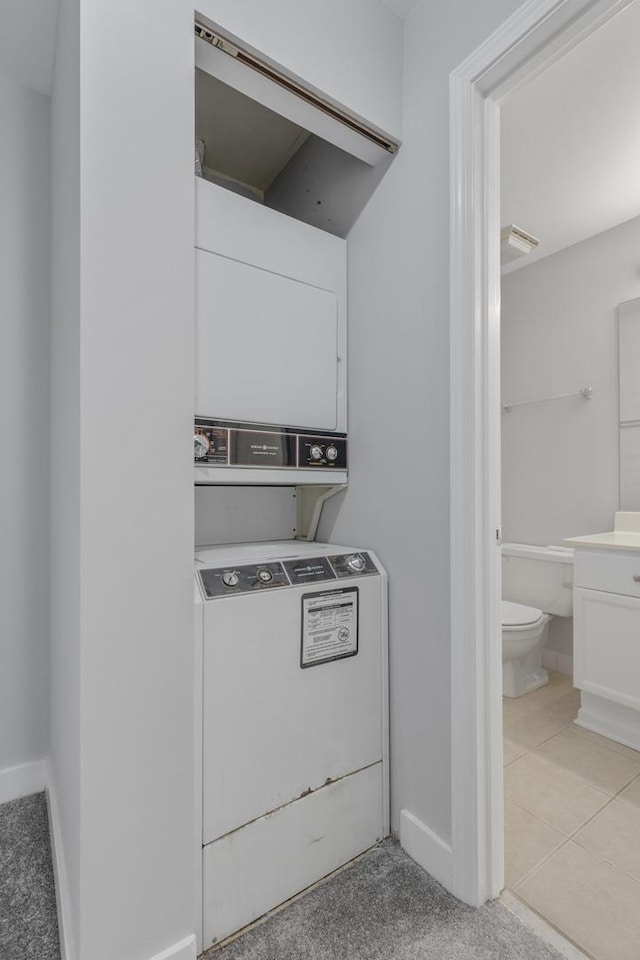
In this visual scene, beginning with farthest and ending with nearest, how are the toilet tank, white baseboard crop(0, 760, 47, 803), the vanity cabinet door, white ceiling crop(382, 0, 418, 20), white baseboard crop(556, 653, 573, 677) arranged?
white baseboard crop(556, 653, 573, 677) < the toilet tank < the vanity cabinet door < white baseboard crop(0, 760, 47, 803) < white ceiling crop(382, 0, 418, 20)

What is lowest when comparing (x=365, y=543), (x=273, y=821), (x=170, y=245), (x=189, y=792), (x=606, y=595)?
(x=273, y=821)

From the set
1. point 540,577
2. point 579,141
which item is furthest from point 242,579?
point 579,141

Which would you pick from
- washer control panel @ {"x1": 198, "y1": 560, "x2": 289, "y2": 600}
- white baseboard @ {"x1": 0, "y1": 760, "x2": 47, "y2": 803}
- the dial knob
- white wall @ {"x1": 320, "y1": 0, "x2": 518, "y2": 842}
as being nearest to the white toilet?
white wall @ {"x1": 320, "y1": 0, "x2": 518, "y2": 842}

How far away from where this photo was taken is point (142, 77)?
3.15ft

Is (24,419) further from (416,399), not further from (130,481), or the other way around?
(416,399)

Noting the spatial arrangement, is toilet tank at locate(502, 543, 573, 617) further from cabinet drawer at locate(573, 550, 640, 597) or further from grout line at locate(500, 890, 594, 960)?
grout line at locate(500, 890, 594, 960)

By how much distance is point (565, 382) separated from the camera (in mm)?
2660

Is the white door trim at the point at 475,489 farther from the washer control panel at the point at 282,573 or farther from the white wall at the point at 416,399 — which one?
the washer control panel at the point at 282,573

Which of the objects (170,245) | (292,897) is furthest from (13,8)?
(292,897)

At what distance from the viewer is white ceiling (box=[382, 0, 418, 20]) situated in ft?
4.42

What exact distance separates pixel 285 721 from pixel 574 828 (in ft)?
3.47

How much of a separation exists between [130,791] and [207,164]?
7.14 feet

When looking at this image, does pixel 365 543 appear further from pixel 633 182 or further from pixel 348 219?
pixel 633 182

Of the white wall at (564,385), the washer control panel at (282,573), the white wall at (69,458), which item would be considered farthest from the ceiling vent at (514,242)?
the white wall at (69,458)
